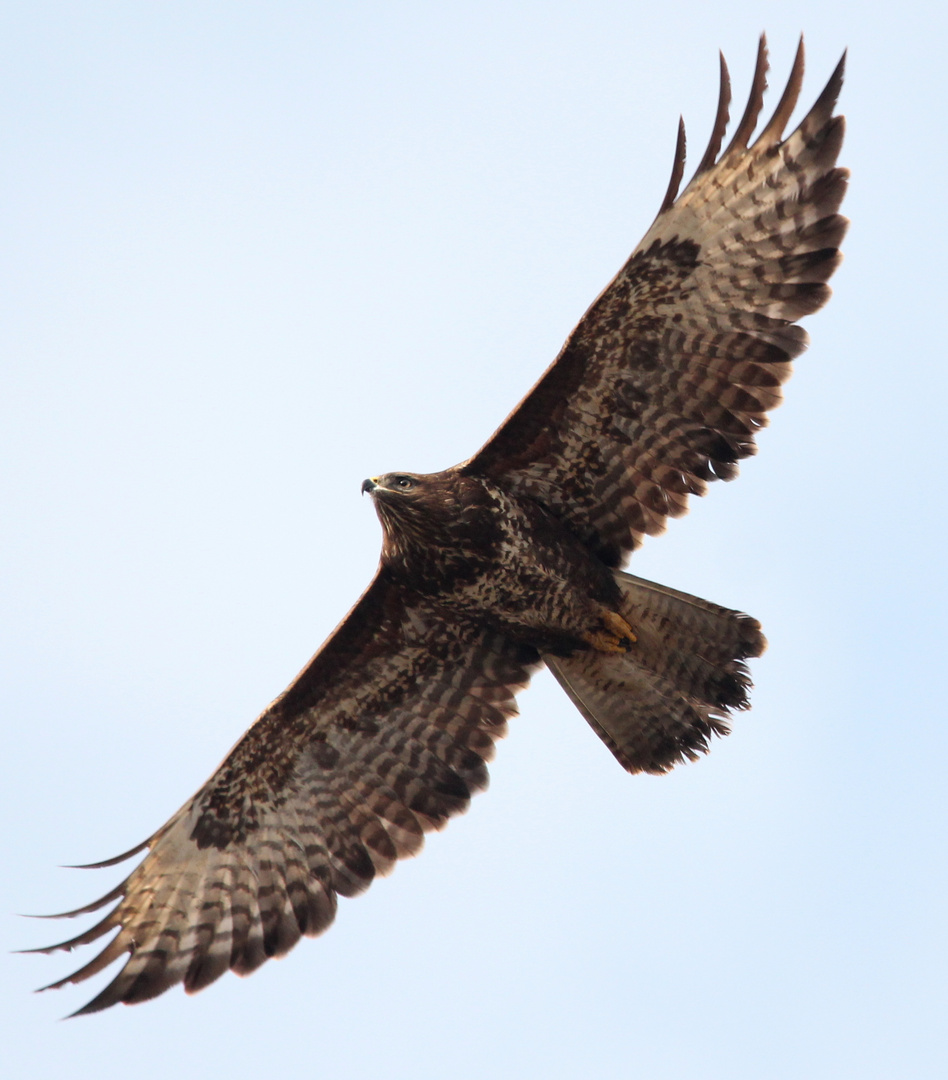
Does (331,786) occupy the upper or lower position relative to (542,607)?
lower

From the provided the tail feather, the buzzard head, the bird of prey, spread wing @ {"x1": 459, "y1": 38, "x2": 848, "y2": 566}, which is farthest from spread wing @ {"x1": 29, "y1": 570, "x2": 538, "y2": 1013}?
spread wing @ {"x1": 459, "y1": 38, "x2": 848, "y2": 566}

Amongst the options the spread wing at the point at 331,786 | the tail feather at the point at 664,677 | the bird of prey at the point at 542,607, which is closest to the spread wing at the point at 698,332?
the bird of prey at the point at 542,607

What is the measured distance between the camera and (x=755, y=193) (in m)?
10.1

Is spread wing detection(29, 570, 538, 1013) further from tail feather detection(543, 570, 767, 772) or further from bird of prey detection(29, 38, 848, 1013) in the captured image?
tail feather detection(543, 570, 767, 772)

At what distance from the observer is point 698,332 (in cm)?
A: 1027

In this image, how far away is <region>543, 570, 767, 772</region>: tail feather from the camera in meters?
10.4

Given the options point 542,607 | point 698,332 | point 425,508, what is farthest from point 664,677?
point 698,332

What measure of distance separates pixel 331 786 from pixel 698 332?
4.12 meters

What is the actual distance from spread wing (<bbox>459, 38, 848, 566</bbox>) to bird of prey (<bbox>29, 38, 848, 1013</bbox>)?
0.05 ft

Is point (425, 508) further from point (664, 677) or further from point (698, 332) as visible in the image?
point (698, 332)

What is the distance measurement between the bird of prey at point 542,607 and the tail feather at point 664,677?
15 mm

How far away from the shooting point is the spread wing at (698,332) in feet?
32.8

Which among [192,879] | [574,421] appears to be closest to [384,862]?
[192,879]

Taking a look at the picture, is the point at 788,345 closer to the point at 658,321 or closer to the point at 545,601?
the point at 658,321
